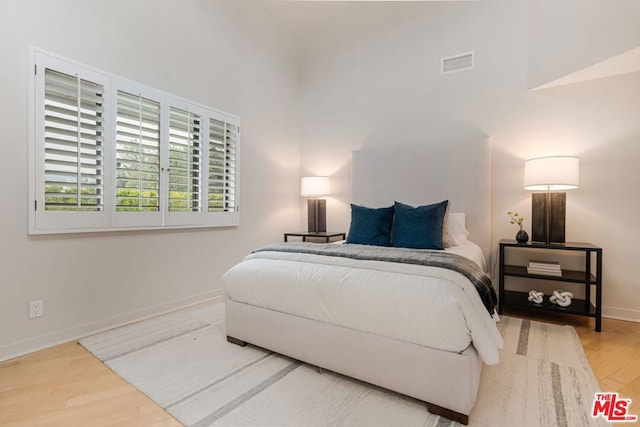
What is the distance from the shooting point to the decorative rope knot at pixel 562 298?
107 inches

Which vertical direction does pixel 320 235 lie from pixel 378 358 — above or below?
above

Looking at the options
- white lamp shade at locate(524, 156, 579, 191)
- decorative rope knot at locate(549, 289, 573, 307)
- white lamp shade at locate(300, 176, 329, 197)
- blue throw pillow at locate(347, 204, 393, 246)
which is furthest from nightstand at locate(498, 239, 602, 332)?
white lamp shade at locate(300, 176, 329, 197)

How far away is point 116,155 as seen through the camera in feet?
8.40

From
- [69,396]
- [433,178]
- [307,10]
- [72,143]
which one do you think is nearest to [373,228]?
[433,178]

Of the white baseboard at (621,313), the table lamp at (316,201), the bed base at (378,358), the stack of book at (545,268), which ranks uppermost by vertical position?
the table lamp at (316,201)

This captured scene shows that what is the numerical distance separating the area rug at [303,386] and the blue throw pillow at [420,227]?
3.11 feet

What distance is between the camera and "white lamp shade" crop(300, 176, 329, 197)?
13.8 feet

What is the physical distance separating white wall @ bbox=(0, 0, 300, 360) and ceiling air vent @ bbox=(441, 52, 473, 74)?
6.95 feet

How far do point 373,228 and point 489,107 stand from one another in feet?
6.19

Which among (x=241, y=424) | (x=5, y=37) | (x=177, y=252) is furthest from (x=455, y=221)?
(x=5, y=37)

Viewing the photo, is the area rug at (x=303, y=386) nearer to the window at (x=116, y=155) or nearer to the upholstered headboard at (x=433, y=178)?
the window at (x=116, y=155)

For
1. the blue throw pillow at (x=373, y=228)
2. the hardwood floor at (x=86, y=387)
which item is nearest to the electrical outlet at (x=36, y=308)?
the hardwood floor at (x=86, y=387)

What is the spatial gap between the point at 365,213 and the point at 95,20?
9.27ft

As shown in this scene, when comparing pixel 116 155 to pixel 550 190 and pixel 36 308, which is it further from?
pixel 550 190
